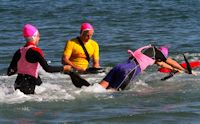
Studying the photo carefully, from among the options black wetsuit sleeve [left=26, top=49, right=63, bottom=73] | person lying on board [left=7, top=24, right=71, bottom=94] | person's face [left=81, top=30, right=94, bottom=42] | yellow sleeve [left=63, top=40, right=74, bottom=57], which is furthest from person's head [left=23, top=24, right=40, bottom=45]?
yellow sleeve [left=63, top=40, right=74, bottom=57]

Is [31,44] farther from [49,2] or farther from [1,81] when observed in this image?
[49,2]

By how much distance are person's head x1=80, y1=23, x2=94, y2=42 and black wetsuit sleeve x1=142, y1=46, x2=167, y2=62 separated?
1115 mm

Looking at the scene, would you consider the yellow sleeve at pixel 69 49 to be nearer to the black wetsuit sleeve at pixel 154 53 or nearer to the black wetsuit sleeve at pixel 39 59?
Answer: the black wetsuit sleeve at pixel 154 53

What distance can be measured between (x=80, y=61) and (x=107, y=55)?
14.4 feet

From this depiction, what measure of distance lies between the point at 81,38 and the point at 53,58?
434cm

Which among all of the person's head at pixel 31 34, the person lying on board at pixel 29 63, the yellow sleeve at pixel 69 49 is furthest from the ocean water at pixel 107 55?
the person's head at pixel 31 34

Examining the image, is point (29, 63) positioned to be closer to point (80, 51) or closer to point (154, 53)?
point (80, 51)

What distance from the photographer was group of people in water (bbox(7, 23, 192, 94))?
9499 millimetres

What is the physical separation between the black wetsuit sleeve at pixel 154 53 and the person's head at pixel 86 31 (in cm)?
111

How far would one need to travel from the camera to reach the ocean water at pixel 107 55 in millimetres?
8953

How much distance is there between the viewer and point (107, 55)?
1636 centimetres

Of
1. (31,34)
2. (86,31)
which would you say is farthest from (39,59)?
(86,31)

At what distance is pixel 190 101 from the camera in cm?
982

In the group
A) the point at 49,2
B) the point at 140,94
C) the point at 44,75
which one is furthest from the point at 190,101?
the point at 49,2
